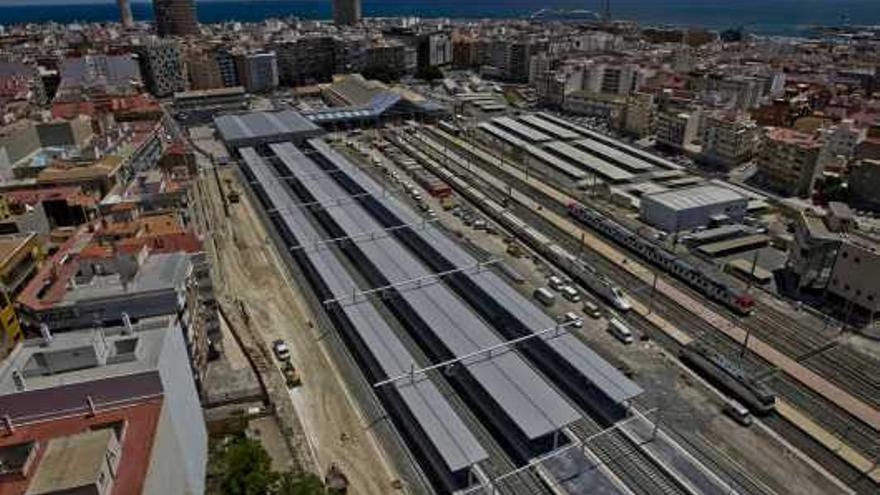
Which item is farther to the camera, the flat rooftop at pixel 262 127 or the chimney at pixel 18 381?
the flat rooftop at pixel 262 127

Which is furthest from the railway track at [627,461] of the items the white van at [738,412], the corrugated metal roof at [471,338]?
the white van at [738,412]

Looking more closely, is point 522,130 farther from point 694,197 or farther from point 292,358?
point 292,358

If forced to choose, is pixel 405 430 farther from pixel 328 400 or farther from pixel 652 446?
pixel 652 446

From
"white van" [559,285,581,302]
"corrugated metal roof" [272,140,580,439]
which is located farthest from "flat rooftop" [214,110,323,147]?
"white van" [559,285,581,302]

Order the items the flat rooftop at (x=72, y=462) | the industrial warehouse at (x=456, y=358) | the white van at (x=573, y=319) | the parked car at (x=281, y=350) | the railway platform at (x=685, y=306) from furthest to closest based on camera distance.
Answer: the white van at (x=573, y=319)
the parked car at (x=281, y=350)
the railway platform at (x=685, y=306)
the industrial warehouse at (x=456, y=358)
the flat rooftop at (x=72, y=462)

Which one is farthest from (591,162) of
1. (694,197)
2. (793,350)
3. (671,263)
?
(793,350)

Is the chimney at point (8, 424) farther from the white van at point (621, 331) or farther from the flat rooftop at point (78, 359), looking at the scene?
the white van at point (621, 331)

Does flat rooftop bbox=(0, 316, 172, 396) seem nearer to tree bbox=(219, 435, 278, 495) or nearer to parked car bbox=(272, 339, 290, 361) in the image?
tree bbox=(219, 435, 278, 495)
